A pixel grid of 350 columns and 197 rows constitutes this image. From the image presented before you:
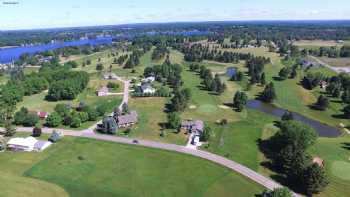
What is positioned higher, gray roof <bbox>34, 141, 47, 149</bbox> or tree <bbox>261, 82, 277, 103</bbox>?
tree <bbox>261, 82, 277, 103</bbox>

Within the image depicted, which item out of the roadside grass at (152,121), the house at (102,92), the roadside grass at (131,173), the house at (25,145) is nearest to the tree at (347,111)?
the roadside grass at (152,121)

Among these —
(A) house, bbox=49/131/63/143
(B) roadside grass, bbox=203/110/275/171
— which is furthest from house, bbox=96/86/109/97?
(B) roadside grass, bbox=203/110/275/171

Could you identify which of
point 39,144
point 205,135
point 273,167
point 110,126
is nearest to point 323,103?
point 273,167

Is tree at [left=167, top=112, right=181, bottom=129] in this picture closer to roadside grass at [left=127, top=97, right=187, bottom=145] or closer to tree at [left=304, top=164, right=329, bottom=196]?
roadside grass at [left=127, top=97, right=187, bottom=145]

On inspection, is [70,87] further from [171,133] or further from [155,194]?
[155,194]

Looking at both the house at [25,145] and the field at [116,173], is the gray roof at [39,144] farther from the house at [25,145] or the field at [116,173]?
the field at [116,173]

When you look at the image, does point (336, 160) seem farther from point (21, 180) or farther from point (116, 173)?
point (21, 180)
